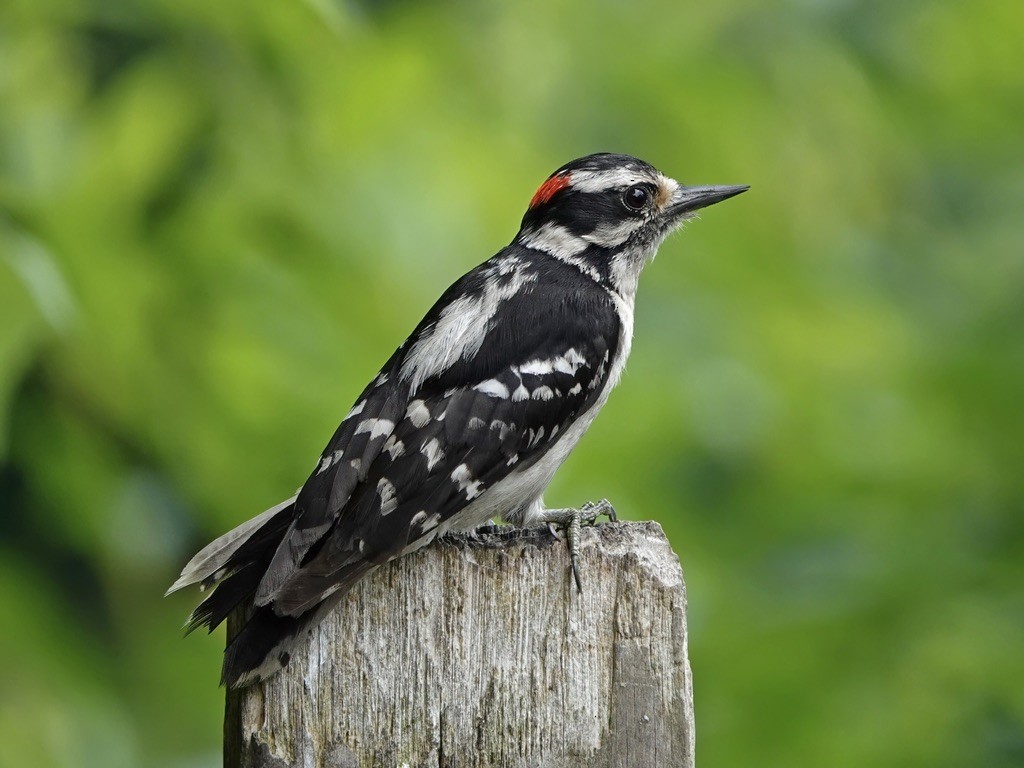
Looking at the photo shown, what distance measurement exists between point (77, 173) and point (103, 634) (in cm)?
149

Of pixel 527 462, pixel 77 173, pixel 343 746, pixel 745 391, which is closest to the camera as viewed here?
pixel 343 746

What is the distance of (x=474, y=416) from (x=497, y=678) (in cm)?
99

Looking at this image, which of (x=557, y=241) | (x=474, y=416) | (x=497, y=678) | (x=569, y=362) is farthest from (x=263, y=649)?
(x=557, y=241)

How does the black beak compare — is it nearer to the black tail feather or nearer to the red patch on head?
the red patch on head

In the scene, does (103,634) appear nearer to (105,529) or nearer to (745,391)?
(105,529)

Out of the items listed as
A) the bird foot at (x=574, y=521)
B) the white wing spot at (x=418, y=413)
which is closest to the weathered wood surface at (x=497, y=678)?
the bird foot at (x=574, y=521)

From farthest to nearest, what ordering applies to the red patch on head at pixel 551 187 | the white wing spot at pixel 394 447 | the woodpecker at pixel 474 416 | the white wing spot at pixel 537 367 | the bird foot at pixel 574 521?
the red patch on head at pixel 551 187 < the white wing spot at pixel 537 367 < the white wing spot at pixel 394 447 < the woodpecker at pixel 474 416 < the bird foot at pixel 574 521

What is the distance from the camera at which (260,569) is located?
3150 millimetres

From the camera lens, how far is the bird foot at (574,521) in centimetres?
284

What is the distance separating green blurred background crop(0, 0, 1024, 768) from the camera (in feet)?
13.2

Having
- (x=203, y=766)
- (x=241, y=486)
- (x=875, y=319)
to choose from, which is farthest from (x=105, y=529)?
(x=875, y=319)

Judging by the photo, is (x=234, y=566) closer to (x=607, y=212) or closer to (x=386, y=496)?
(x=386, y=496)

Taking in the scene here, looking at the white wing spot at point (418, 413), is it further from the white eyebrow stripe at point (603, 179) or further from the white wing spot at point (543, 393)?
the white eyebrow stripe at point (603, 179)

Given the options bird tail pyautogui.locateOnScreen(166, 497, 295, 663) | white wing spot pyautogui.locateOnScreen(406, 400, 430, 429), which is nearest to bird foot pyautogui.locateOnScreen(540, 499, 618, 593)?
white wing spot pyautogui.locateOnScreen(406, 400, 430, 429)
